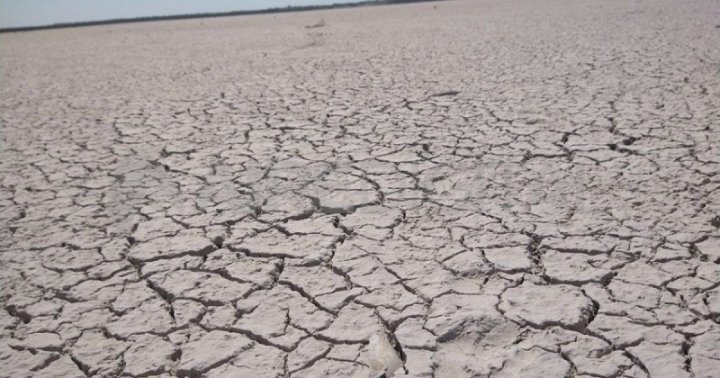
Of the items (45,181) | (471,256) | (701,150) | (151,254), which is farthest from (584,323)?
(45,181)

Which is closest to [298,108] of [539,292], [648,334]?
[539,292]

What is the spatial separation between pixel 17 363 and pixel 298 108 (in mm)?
2823

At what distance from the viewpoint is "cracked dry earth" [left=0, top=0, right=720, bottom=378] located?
142 centimetres

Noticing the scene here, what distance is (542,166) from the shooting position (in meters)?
2.54

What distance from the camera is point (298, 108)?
402cm

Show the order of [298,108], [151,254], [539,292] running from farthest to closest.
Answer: [298,108], [151,254], [539,292]

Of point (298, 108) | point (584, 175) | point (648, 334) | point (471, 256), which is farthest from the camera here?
point (298, 108)

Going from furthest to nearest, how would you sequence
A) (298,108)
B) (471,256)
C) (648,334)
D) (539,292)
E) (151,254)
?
(298,108) < (151,254) < (471,256) < (539,292) < (648,334)

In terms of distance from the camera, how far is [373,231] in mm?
2020

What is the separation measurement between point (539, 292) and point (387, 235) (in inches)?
23.4

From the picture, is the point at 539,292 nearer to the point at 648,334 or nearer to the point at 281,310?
the point at 648,334

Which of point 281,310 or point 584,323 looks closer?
point 584,323

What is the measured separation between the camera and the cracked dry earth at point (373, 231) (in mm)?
1424

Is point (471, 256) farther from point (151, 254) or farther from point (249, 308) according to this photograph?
point (151, 254)
